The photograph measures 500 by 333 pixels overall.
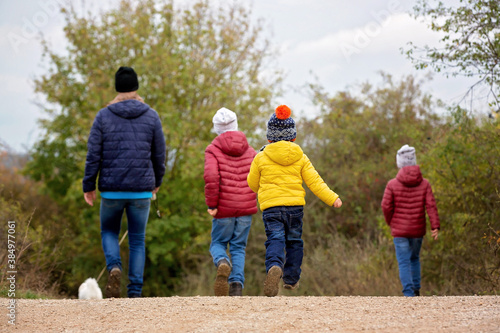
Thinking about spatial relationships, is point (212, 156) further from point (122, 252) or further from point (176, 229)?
point (122, 252)

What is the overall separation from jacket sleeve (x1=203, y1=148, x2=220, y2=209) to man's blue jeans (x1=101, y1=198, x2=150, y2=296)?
67 centimetres

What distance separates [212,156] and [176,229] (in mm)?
8647

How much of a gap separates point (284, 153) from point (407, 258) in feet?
9.81

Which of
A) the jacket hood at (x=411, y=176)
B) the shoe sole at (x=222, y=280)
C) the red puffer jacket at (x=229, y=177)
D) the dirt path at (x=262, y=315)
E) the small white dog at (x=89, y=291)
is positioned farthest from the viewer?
the small white dog at (x=89, y=291)

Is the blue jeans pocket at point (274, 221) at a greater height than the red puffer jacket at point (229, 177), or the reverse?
the red puffer jacket at point (229, 177)

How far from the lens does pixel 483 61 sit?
27.4 ft

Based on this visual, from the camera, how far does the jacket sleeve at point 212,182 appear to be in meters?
6.15

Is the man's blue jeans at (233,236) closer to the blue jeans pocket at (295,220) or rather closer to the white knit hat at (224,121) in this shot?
the blue jeans pocket at (295,220)

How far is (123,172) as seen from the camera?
609 cm

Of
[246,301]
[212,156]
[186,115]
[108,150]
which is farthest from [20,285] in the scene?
[186,115]

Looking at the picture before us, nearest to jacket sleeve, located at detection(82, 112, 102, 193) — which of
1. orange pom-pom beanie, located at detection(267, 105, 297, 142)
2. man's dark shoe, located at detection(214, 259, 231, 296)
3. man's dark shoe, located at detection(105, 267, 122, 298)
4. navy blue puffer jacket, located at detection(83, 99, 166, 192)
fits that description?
navy blue puffer jacket, located at detection(83, 99, 166, 192)

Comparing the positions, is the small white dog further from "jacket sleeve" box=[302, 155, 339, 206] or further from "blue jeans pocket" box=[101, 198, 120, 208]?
"jacket sleeve" box=[302, 155, 339, 206]

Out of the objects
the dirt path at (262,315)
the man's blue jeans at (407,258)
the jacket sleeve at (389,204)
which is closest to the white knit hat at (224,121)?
the dirt path at (262,315)

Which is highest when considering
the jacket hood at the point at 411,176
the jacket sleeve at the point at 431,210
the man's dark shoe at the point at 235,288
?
the jacket hood at the point at 411,176
